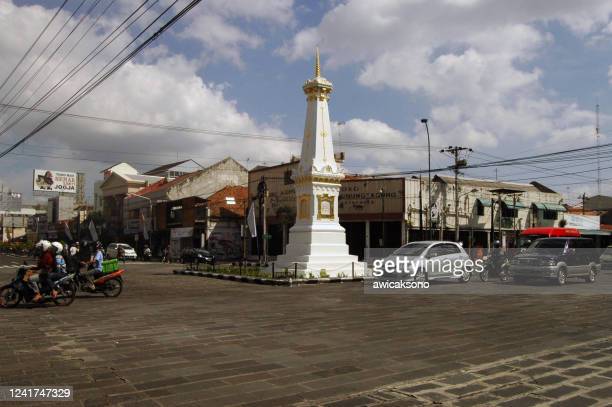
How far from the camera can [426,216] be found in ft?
132

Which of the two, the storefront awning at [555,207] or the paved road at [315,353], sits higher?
the storefront awning at [555,207]

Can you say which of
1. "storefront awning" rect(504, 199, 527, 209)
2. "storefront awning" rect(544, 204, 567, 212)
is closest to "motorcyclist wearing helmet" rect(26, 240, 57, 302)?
"storefront awning" rect(504, 199, 527, 209)

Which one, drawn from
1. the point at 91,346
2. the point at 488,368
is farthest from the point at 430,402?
the point at 91,346

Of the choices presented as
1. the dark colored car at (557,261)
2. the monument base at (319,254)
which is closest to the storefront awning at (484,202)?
the dark colored car at (557,261)

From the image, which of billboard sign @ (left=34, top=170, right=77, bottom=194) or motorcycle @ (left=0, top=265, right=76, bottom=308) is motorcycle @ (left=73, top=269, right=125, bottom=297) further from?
billboard sign @ (left=34, top=170, right=77, bottom=194)

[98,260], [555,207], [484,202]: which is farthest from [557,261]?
[555,207]

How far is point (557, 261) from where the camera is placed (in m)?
18.7

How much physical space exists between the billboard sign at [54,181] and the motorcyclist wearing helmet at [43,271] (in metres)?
60.2

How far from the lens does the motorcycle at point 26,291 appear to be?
1240cm

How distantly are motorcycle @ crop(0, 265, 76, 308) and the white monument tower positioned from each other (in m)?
11.2

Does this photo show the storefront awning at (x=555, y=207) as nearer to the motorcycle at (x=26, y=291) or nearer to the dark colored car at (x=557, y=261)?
the dark colored car at (x=557, y=261)

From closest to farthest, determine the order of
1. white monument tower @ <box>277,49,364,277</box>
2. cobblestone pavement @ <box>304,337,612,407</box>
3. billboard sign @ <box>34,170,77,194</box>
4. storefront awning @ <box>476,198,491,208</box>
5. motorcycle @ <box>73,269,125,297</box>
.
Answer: cobblestone pavement @ <box>304,337,612,407</box>
motorcycle @ <box>73,269,125,297</box>
white monument tower @ <box>277,49,364,277</box>
storefront awning @ <box>476,198,491,208</box>
billboard sign @ <box>34,170,77,194</box>

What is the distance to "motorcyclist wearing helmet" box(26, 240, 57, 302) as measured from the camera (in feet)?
40.7

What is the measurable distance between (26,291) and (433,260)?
41.9 ft
